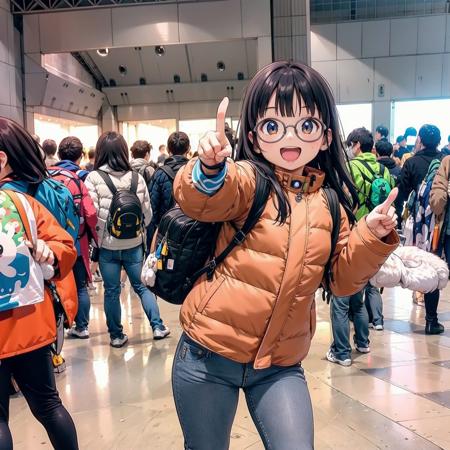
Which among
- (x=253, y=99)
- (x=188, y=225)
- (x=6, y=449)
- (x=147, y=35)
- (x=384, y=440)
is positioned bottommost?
(x=384, y=440)

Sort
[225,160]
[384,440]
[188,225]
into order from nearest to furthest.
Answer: [225,160]
[188,225]
[384,440]

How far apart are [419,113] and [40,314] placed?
51.3 ft

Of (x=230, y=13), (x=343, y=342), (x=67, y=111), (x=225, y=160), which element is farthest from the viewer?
(x=67, y=111)

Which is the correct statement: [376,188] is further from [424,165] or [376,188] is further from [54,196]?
[54,196]

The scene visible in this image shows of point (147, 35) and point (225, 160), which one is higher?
point (147, 35)

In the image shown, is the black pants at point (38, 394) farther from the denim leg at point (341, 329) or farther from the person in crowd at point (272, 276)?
the denim leg at point (341, 329)

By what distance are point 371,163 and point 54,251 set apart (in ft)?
9.92

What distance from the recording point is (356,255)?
5.90 ft

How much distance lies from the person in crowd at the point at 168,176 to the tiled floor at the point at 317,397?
1267 millimetres

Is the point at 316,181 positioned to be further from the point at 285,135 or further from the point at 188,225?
the point at 188,225

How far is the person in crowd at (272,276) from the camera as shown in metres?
1.70

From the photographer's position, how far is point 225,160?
1541mm

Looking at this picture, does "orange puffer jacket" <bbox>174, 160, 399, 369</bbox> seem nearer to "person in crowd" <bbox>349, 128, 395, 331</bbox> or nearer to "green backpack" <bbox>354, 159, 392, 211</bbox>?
"person in crowd" <bbox>349, 128, 395, 331</bbox>

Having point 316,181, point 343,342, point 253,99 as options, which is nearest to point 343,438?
point 343,342
